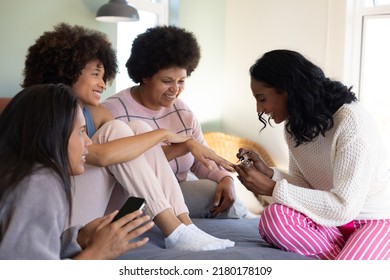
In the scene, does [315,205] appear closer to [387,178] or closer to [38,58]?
[387,178]

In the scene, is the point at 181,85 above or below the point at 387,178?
above

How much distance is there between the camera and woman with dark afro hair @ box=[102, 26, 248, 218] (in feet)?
7.75

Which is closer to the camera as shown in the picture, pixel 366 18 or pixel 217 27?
pixel 366 18

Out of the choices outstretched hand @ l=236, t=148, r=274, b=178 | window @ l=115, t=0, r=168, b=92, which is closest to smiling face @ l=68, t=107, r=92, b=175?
outstretched hand @ l=236, t=148, r=274, b=178

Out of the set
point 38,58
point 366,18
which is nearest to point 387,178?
point 38,58

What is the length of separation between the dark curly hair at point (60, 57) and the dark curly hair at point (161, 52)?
37 centimetres

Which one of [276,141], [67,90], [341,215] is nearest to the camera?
[67,90]

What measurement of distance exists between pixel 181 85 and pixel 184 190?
1.44 feet

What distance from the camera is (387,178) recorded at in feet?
6.04

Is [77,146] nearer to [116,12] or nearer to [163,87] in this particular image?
[163,87]

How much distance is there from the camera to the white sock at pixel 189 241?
1.75m

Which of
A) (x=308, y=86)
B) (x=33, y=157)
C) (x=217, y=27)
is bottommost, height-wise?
(x=33, y=157)

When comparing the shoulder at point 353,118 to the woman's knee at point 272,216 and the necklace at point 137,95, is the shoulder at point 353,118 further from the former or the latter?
the necklace at point 137,95

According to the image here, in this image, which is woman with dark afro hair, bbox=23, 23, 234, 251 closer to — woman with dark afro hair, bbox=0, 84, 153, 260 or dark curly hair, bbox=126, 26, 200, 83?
dark curly hair, bbox=126, 26, 200, 83
